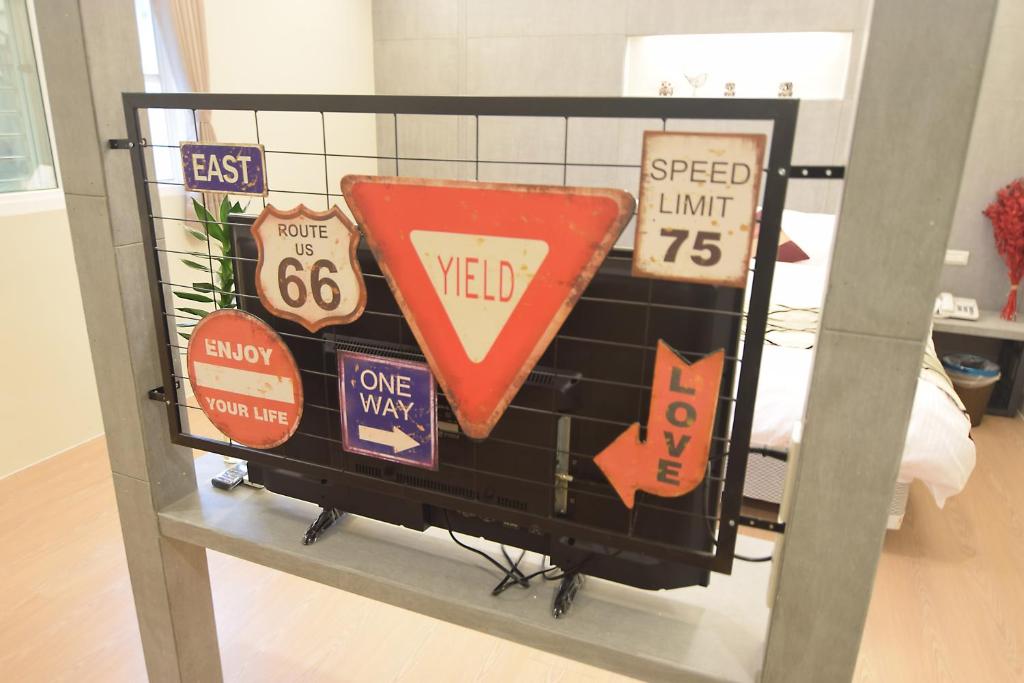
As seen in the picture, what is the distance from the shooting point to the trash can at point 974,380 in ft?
11.3

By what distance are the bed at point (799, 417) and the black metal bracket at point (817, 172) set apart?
1.29 m

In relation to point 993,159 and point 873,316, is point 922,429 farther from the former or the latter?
point 993,159

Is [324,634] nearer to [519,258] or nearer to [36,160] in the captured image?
[519,258]

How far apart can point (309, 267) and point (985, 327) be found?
355 cm

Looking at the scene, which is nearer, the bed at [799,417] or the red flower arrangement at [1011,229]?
the bed at [799,417]

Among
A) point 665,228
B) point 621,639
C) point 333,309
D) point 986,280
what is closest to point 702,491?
point 621,639

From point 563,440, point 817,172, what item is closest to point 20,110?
Result: point 563,440

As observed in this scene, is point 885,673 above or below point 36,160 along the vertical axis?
below

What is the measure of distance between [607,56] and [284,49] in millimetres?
1904

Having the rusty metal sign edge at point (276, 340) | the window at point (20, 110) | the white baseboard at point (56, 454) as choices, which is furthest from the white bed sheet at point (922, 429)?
the window at point (20, 110)

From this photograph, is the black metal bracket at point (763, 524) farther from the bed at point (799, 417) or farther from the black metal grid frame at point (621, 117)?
the bed at point (799, 417)

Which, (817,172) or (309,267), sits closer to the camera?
(817,172)

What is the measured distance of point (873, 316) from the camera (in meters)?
0.82

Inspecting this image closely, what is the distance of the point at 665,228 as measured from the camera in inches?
34.0
